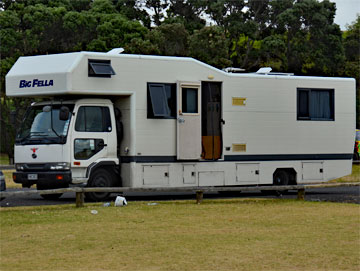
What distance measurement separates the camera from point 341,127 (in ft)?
76.7

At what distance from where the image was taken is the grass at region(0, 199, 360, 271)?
10852 mm

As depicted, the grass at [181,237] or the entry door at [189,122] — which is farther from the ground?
the entry door at [189,122]

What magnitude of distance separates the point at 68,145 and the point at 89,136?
26.2 inches

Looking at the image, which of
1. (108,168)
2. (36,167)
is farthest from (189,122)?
(36,167)

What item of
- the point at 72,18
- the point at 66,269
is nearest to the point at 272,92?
the point at 66,269

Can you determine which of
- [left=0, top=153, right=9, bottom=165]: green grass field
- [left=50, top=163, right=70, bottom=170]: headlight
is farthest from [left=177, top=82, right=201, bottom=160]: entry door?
[left=0, top=153, right=9, bottom=165]: green grass field

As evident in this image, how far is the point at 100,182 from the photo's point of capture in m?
19.4

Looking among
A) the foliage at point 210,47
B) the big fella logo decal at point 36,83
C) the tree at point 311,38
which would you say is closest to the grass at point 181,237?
the big fella logo decal at point 36,83

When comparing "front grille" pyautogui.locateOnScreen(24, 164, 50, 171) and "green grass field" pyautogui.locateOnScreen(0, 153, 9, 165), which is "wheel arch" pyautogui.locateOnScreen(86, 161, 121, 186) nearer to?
"front grille" pyautogui.locateOnScreen(24, 164, 50, 171)

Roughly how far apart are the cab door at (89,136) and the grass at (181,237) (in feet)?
4.36

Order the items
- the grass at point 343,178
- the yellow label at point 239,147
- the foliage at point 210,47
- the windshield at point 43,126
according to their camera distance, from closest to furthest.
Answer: the windshield at point 43,126 → the yellow label at point 239,147 → the grass at point 343,178 → the foliage at point 210,47

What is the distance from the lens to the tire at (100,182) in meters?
19.3

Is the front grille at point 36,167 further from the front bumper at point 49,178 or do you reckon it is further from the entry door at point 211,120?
the entry door at point 211,120

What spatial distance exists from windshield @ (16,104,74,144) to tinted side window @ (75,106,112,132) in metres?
0.29
